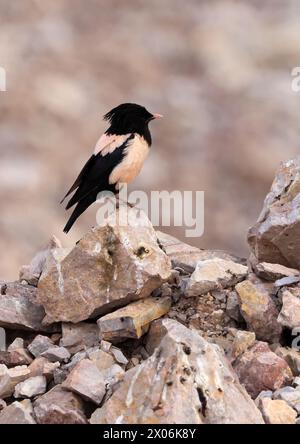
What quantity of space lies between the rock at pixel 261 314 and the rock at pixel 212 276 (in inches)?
16.4

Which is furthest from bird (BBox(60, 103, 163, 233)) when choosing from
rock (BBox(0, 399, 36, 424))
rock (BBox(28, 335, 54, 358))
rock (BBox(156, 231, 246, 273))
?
rock (BBox(0, 399, 36, 424))

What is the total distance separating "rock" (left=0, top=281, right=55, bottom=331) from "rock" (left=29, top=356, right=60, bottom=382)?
891 millimetres

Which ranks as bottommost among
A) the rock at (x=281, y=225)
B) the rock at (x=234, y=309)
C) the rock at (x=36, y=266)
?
the rock at (x=234, y=309)

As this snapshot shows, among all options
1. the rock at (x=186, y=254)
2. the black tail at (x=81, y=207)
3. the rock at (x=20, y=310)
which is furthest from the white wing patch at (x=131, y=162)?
the rock at (x=20, y=310)

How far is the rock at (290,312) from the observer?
7.24 metres

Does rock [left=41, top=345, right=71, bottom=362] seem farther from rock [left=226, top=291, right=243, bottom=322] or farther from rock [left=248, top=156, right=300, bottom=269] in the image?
rock [left=248, top=156, right=300, bottom=269]

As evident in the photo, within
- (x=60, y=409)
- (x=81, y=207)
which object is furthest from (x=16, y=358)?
(x=81, y=207)

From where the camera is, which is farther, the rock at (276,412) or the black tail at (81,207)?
the black tail at (81,207)

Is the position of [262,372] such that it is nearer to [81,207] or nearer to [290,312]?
[290,312]

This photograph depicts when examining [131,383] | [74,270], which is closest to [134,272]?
[74,270]

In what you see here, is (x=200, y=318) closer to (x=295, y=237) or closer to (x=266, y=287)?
(x=266, y=287)

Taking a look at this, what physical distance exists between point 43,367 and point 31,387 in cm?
32

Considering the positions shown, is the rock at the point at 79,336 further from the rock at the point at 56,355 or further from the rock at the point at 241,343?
the rock at the point at 241,343

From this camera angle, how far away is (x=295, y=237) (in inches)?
320
